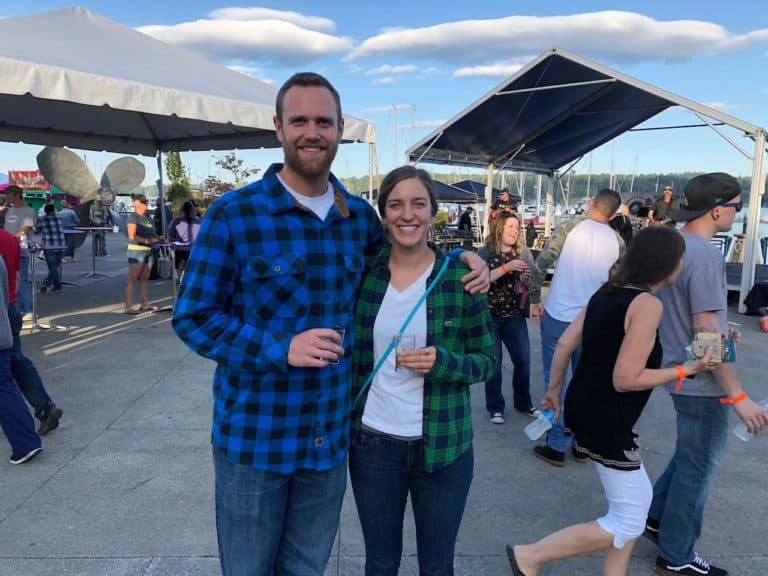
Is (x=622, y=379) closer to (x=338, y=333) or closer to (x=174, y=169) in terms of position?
(x=338, y=333)

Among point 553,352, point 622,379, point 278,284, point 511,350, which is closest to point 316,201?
point 278,284

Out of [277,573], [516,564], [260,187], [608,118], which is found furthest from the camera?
[608,118]

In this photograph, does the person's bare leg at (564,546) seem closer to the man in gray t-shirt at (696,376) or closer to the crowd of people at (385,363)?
the crowd of people at (385,363)

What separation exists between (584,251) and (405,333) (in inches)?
101

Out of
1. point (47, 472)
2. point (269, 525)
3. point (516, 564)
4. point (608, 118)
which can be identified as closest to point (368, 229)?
point (269, 525)

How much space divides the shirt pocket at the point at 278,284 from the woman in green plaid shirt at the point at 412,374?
358 millimetres

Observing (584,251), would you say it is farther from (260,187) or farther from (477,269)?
(260,187)

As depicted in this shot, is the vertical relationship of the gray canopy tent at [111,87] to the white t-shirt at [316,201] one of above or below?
above

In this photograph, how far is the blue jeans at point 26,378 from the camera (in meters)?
4.18

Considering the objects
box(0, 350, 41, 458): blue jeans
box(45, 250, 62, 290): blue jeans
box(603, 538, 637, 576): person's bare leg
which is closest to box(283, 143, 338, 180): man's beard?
box(603, 538, 637, 576): person's bare leg

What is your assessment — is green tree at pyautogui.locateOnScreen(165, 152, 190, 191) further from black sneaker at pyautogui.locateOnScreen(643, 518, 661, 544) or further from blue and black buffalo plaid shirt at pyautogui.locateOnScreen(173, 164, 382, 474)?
blue and black buffalo plaid shirt at pyautogui.locateOnScreen(173, 164, 382, 474)

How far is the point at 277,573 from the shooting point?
191 cm

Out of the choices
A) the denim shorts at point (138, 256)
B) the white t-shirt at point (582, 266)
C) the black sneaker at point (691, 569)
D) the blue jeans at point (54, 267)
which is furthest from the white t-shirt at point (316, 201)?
the blue jeans at point (54, 267)

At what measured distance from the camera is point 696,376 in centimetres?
266
